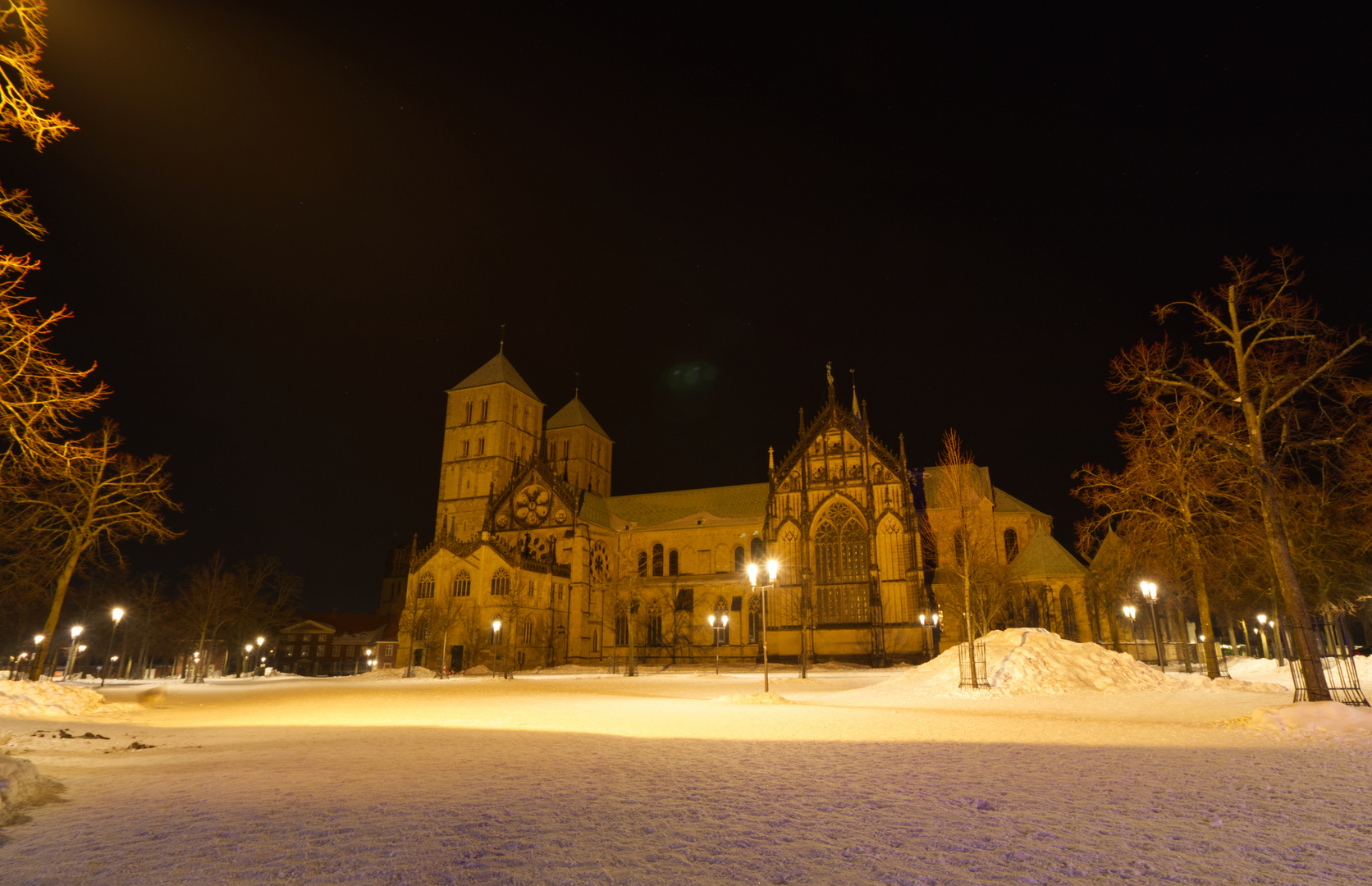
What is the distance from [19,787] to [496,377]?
72307 millimetres

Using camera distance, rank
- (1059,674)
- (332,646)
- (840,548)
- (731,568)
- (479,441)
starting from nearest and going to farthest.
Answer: (1059,674) → (840,548) → (731,568) → (479,441) → (332,646)

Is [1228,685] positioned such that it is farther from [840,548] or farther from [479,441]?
[479,441]

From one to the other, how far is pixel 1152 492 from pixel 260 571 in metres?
75.0

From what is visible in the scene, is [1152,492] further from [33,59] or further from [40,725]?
[40,725]

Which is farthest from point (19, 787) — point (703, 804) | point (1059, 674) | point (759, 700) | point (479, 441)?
point (479, 441)

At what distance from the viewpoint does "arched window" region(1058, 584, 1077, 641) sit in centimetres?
4922

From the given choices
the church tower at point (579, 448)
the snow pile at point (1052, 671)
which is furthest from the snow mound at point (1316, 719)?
the church tower at point (579, 448)

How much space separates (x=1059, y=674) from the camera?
2253 centimetres

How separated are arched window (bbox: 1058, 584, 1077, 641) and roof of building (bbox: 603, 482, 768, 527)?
24.7 meters

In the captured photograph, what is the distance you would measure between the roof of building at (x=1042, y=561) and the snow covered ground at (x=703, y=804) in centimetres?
4008

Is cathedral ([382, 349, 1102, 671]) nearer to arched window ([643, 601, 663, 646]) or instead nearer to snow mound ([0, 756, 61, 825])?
arched window ([643, 601, 663, 646])

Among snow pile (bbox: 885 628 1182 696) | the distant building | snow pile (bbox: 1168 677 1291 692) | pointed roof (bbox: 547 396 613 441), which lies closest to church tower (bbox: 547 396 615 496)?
pointed roof (bbox: 547 396 613 441)

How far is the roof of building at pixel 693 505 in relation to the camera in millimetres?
67688

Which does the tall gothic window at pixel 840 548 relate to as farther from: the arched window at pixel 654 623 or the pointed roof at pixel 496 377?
the pointed roof at pixel 496 377
